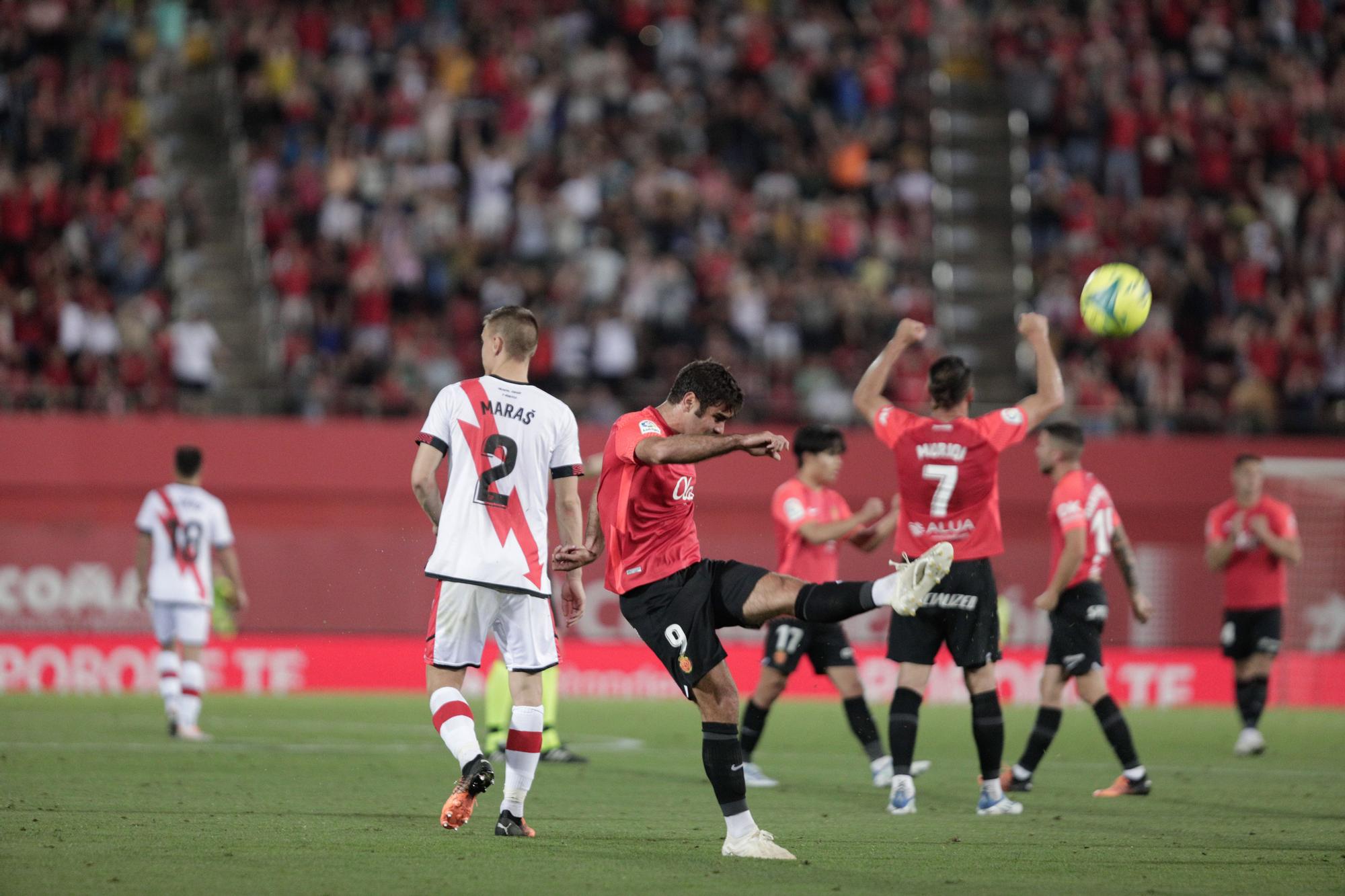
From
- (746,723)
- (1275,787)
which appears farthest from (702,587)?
(1275,787)

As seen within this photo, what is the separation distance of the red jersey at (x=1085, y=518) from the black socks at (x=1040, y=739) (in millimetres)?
880

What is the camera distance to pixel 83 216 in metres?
23.9

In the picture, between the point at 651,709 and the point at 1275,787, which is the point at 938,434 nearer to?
the point at 1275,787

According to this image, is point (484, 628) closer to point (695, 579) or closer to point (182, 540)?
point (695, 579)

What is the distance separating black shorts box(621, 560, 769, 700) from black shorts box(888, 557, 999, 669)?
2211mm

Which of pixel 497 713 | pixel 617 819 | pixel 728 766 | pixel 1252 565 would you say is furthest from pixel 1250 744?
pixel 728 766

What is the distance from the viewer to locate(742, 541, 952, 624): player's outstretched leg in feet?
24.5

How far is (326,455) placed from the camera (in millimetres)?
21953

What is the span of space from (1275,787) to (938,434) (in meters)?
3.87

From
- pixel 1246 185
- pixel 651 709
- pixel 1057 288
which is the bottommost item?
pixel 651 709

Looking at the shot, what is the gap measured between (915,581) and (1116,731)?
4.23 meters

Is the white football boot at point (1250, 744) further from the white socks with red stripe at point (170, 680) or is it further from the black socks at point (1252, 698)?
the white socks with red stripe at point (170, 680)

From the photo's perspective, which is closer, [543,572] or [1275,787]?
[543,572]

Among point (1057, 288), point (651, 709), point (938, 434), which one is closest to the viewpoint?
point (938, 434)
